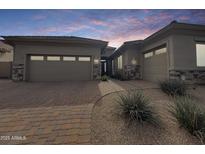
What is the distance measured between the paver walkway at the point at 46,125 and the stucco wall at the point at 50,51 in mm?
6736

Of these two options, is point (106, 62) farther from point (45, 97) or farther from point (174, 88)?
point (45, 97)

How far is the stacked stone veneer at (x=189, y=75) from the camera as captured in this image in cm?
667

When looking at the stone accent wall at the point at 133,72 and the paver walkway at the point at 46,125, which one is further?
the stone accent wall at the point at 133,72

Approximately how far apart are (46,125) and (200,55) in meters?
8.75

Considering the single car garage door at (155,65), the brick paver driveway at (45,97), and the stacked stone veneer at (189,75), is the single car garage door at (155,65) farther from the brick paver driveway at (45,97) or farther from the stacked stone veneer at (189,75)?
the brick paver driveway at (45,97)

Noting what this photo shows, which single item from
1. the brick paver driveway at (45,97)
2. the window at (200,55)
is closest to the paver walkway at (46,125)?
the brick paver driveway at (45,97)

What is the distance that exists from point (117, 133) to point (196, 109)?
5.75ft

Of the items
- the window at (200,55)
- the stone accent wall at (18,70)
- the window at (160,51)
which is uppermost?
the window at (160,51)

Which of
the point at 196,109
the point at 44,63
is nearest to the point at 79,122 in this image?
the point at 196,109

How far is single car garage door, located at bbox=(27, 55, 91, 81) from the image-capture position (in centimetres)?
908

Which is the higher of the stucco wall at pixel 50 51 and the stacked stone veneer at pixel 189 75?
the stucco wall at pixel 50 51

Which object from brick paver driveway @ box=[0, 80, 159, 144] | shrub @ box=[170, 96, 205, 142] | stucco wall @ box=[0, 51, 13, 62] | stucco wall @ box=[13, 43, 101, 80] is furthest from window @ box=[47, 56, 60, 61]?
stucco wall @ box=[0, 51, 13, 62]

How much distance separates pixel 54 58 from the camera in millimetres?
9219

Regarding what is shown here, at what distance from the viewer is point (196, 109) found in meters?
2.42
